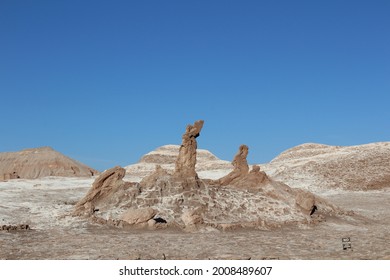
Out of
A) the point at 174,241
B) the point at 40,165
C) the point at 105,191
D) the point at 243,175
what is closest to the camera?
the point at 174,241

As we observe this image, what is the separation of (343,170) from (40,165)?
200 feet

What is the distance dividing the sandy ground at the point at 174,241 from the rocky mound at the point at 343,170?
28386mm

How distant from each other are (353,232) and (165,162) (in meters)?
86.5

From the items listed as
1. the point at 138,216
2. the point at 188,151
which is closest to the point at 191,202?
the point at 188,151

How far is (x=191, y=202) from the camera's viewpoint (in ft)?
80.5

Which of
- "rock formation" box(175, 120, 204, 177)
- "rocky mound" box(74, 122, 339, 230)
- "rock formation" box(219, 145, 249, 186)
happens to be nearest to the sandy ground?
"rocky mound" box(74, 122, 339, 230)

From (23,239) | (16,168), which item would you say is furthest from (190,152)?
(16,168)

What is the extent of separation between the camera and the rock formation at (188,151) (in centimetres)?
2658

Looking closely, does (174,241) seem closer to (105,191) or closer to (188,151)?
(105,191)

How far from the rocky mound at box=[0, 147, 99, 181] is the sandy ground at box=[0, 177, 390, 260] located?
65752 millimetres

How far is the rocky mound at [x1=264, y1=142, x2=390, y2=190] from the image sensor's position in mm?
54281

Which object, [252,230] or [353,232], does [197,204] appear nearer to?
[252,230]

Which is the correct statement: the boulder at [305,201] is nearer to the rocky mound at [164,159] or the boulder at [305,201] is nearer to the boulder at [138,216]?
the boulder at [138,216]

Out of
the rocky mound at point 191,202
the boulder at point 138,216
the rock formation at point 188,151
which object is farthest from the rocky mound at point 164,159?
the boulder at point 138,216
